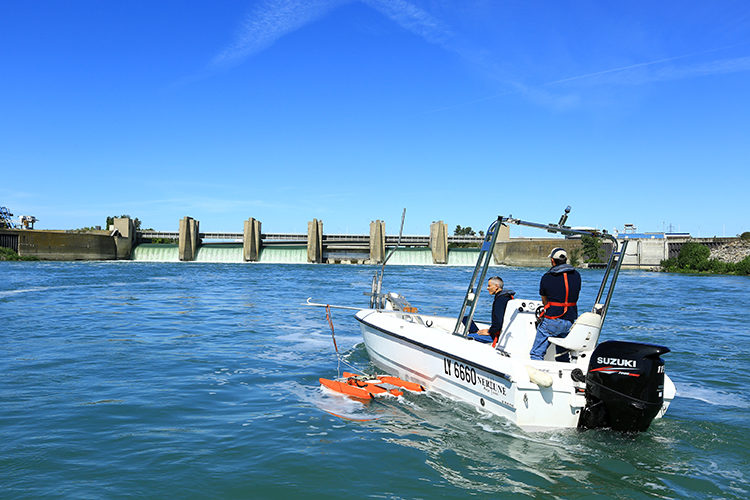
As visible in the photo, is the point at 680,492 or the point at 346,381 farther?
the point at 346,381

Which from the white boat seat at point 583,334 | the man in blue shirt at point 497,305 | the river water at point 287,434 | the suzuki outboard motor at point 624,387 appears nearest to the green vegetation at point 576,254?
the river water at point 287,434

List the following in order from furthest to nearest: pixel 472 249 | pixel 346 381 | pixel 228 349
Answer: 1. pixel 472 249
2. pixel 228 349
3. pixel 346 381

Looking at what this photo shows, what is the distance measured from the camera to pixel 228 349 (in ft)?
39.1

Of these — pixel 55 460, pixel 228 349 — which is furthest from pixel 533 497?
pixel 228 349

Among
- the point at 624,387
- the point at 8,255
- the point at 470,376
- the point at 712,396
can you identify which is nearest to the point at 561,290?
the point at 624,387

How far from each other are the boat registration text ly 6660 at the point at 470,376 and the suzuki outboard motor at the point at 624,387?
1015 millimetres

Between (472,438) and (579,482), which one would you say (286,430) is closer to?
(472,438)

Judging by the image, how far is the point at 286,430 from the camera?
6.61m

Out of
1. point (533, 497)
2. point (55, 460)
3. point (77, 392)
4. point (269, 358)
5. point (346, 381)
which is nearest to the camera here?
point (533, 497)

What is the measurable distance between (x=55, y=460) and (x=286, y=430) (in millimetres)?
2474

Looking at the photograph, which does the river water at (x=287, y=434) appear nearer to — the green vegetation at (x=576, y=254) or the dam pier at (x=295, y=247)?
the dam pier at (x=295, y=247)

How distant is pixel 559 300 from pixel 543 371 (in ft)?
3.52

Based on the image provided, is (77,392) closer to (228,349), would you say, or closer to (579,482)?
(228,349)

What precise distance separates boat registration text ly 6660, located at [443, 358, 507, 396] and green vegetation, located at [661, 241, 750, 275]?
2137 inches
